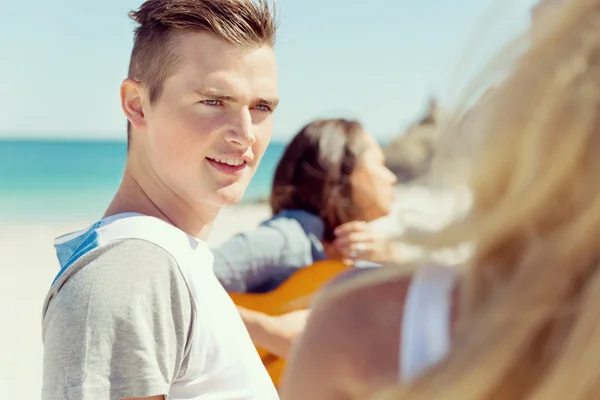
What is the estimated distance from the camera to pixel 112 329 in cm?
157

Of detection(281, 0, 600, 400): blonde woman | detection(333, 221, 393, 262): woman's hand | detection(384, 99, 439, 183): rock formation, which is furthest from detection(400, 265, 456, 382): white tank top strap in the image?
detection(333, 221, 393, 262): woman's hand

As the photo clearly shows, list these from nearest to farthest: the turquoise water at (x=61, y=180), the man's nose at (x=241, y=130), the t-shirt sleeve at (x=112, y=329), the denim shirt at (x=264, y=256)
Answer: the t-shirt sleeve at (x=112, y=329)
the man's nose at (x=241, y=130)
the denim shirt at (x=264, y=256)
the turquoise water at (x=61, y=180)

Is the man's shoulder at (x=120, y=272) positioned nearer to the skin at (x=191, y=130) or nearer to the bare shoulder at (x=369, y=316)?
the skin at (x=191, y=130)

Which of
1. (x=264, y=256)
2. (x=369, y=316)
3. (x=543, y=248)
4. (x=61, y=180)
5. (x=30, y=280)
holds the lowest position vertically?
(x=61, y=180)

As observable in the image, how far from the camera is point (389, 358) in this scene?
88 cm

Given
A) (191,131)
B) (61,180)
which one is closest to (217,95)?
(191,131)

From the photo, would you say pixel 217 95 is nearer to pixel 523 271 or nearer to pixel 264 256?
pixel 264 256

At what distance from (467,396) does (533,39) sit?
442 mm

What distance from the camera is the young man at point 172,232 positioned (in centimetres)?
158

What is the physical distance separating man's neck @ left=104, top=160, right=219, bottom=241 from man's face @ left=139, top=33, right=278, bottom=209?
0.03m

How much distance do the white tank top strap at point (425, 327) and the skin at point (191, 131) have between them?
1267 mm

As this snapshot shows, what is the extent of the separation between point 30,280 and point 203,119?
8461 mm

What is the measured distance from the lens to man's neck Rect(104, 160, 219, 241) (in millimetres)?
2014

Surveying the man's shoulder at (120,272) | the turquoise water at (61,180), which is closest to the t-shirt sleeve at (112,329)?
the man's shoulder at (120,272)
